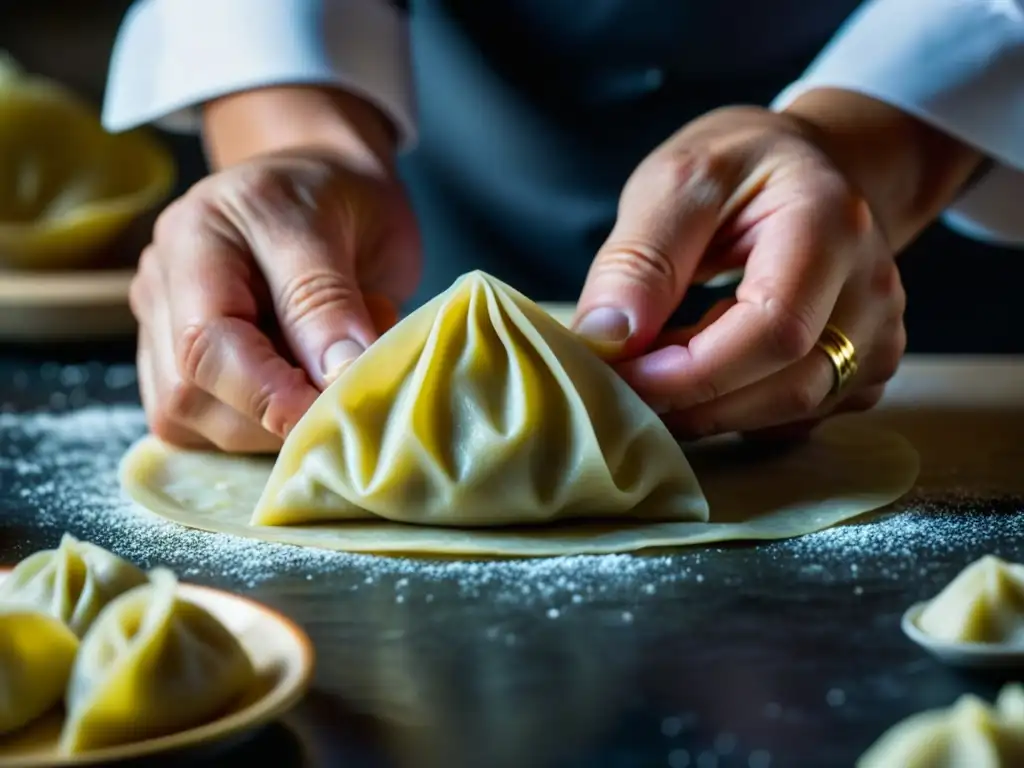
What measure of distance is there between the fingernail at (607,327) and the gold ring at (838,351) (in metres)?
0.25

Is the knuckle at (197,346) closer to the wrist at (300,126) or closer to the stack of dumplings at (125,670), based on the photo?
the wrist at (300,126)

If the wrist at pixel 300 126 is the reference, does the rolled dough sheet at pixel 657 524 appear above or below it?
below

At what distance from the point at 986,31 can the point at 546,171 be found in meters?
0.73

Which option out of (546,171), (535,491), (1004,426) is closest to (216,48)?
(546,171)

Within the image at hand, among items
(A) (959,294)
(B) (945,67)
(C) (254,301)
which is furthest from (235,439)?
(A) (959,294)

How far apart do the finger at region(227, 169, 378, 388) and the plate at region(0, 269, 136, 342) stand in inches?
45.2

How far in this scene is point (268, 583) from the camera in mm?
1157

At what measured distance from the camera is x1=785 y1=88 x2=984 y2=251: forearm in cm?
166

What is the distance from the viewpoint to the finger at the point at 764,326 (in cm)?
135

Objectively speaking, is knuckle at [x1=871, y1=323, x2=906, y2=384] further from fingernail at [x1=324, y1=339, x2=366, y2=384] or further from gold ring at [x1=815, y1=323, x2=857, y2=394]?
fingernail at [x1=324, y1=339, x2=366, y2=384]

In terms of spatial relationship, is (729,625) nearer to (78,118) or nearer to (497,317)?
(497,317)

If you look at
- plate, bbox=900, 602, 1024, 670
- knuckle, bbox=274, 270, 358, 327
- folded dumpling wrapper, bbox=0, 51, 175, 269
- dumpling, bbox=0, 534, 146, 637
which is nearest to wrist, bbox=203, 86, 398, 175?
knuckle, bbox=274, 270, 358, 327

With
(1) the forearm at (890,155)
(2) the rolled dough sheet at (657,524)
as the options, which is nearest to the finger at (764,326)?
(2) the rolled dough sheet at (657,524)

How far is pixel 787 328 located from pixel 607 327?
18cm
